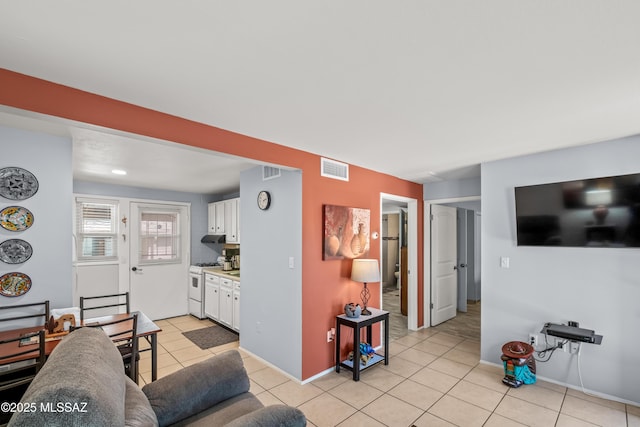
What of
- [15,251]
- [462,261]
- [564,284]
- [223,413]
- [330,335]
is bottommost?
→ [330,335]

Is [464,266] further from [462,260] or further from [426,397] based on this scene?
[426,397]

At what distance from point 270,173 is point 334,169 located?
2.53 ft

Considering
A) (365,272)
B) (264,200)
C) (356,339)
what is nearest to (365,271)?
(365,272)

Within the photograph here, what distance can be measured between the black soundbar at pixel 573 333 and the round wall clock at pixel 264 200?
10.5 ft

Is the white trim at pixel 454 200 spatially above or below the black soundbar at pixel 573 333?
above

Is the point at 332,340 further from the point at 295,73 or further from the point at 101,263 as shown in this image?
the point at 101,263

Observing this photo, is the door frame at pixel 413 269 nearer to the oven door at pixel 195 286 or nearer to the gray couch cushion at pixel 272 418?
the oven door at pixel 195 286

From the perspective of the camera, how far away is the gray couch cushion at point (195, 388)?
1763 millimetres

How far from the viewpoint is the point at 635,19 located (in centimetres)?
129

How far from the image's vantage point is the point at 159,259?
18.8 ft

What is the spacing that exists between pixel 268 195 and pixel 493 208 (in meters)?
2.68

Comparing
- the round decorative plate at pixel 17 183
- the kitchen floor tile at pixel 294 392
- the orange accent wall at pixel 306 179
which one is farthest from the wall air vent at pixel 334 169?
the round decorative plate at pixel 17 183

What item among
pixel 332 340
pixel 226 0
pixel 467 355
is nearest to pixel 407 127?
pixel 226 0

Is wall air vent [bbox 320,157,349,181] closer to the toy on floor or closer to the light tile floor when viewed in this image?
the toy on floor
